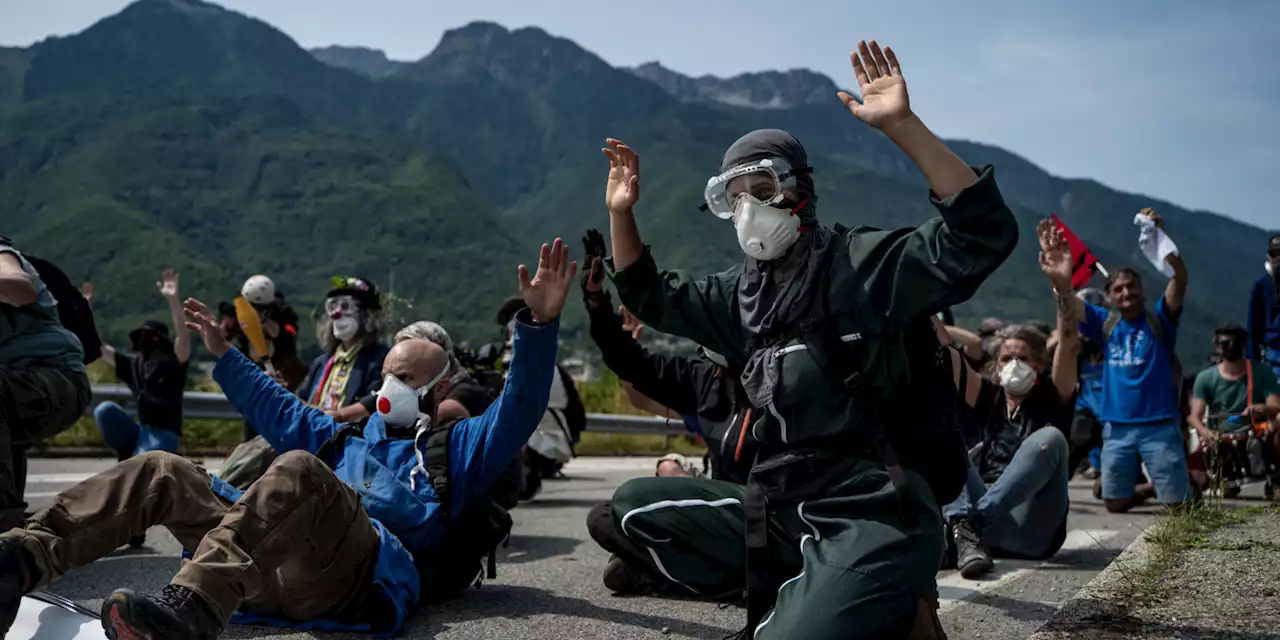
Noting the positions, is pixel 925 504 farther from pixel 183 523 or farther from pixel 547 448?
pixel 547 448

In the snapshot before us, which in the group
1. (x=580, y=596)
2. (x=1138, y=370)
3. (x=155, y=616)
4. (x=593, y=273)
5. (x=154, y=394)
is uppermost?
(x=593, y=273)

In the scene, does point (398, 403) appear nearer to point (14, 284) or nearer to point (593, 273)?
point (593, 273)

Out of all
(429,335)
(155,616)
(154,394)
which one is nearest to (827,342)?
(155,616)

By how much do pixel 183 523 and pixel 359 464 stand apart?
2.89 feet

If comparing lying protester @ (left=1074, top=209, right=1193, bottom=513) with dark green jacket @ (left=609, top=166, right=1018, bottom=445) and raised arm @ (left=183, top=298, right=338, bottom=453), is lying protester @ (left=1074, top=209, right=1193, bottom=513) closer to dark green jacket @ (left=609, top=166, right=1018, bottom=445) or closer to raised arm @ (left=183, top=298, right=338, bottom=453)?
dark green jacket @ (left=609, top=166, right=1018, bottom=445)

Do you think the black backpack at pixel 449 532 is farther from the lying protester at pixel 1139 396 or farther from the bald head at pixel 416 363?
the lying protester at pixel 1139 396

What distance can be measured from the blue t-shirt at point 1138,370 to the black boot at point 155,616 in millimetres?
7573

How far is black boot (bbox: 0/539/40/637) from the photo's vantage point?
3.46 meters

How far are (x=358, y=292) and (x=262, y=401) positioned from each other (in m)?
2.45

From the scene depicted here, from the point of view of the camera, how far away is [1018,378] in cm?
714

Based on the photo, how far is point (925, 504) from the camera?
11.8ft

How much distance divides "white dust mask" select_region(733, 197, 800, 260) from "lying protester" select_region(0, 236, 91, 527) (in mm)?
3329

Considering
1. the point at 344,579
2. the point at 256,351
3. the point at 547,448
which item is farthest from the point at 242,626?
the point at 547,448

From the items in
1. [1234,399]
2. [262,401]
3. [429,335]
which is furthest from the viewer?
[1234,399]
